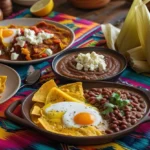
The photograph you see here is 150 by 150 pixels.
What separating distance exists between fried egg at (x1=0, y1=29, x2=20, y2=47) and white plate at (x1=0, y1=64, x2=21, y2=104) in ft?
0.53

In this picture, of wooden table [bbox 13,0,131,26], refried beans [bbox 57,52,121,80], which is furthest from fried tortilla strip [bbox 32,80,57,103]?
wooden table [bbox 13,0,131,26]

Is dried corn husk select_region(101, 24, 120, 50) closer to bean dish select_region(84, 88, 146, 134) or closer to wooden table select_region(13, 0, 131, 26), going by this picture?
wooden table select_region(13, 0, 131, 26)

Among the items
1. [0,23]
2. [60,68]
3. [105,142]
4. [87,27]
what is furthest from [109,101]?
[0,23]

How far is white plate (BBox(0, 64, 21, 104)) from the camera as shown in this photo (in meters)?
1.38

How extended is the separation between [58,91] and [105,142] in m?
0.25

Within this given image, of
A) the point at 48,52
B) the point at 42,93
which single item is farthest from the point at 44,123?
the point at 48,52

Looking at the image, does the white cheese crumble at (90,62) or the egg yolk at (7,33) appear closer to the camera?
the white cheese crumble at (90,62)

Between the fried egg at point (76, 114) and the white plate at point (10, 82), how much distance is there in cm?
22

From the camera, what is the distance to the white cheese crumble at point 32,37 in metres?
1.65

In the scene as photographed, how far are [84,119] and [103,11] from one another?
50.8 inches

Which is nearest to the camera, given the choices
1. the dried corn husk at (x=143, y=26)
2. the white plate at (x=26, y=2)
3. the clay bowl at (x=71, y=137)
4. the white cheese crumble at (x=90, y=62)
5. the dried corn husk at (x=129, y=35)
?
the clay bowl at (x=71, y=137)

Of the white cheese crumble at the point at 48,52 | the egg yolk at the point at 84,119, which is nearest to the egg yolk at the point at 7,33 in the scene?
the white cheese crumble at the point at 48,52

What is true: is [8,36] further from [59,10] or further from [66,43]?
[59,10]

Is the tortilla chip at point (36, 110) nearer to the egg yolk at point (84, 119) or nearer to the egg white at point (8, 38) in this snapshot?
the egg yolk at point (84, 119)
